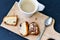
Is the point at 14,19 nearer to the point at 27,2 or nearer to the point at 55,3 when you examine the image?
the point at 27,2

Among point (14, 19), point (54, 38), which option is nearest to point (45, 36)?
point (54, 38)

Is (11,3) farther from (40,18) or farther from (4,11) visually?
(40,18)

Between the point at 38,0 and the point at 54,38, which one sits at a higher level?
the point at 38,0

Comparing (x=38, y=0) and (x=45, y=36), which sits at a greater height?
(x=38, y=0)

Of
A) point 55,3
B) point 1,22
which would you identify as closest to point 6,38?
point 1,22

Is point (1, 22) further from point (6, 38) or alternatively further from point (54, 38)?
point (54, 38)

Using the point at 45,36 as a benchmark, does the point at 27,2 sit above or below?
above

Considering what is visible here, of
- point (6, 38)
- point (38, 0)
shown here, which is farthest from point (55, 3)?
point (6, 38)
